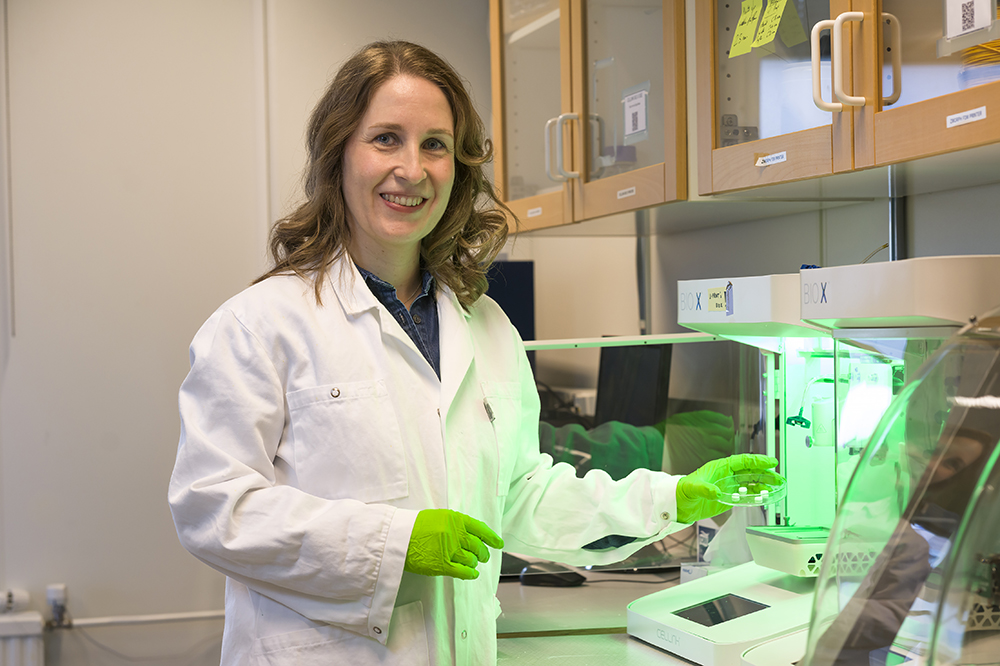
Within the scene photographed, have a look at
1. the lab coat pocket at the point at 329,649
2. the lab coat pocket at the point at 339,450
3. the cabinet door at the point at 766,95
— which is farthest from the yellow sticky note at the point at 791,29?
the lab coat pocket at the point at 329,649

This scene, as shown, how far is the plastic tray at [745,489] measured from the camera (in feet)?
4.30

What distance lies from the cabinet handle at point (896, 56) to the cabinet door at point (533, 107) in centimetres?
82

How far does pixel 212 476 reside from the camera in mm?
1003

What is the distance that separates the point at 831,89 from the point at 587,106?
0.74 meters

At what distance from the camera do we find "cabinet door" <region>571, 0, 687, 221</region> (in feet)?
4.89

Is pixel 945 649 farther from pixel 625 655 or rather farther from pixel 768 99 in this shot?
pixel 768 99

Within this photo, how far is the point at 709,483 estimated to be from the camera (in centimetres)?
130

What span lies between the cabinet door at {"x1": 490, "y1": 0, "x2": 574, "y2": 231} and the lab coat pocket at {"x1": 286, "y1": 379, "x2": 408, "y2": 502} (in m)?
0.92

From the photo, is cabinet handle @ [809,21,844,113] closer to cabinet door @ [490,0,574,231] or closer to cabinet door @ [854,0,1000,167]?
cabinet door @ [854,0,1000,167]

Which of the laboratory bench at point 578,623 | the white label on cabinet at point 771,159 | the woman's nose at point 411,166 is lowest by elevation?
the laboratory bench at point 578,623

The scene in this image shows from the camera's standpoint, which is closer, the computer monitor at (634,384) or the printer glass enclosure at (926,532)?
the printer glass enclosure at (926,532)

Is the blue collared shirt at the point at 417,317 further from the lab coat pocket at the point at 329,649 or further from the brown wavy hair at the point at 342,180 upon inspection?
the lab coat pocket at the point at 329,649

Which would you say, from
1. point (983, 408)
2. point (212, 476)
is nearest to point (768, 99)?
point (983, 408)

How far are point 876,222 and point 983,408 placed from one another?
1.08 m
